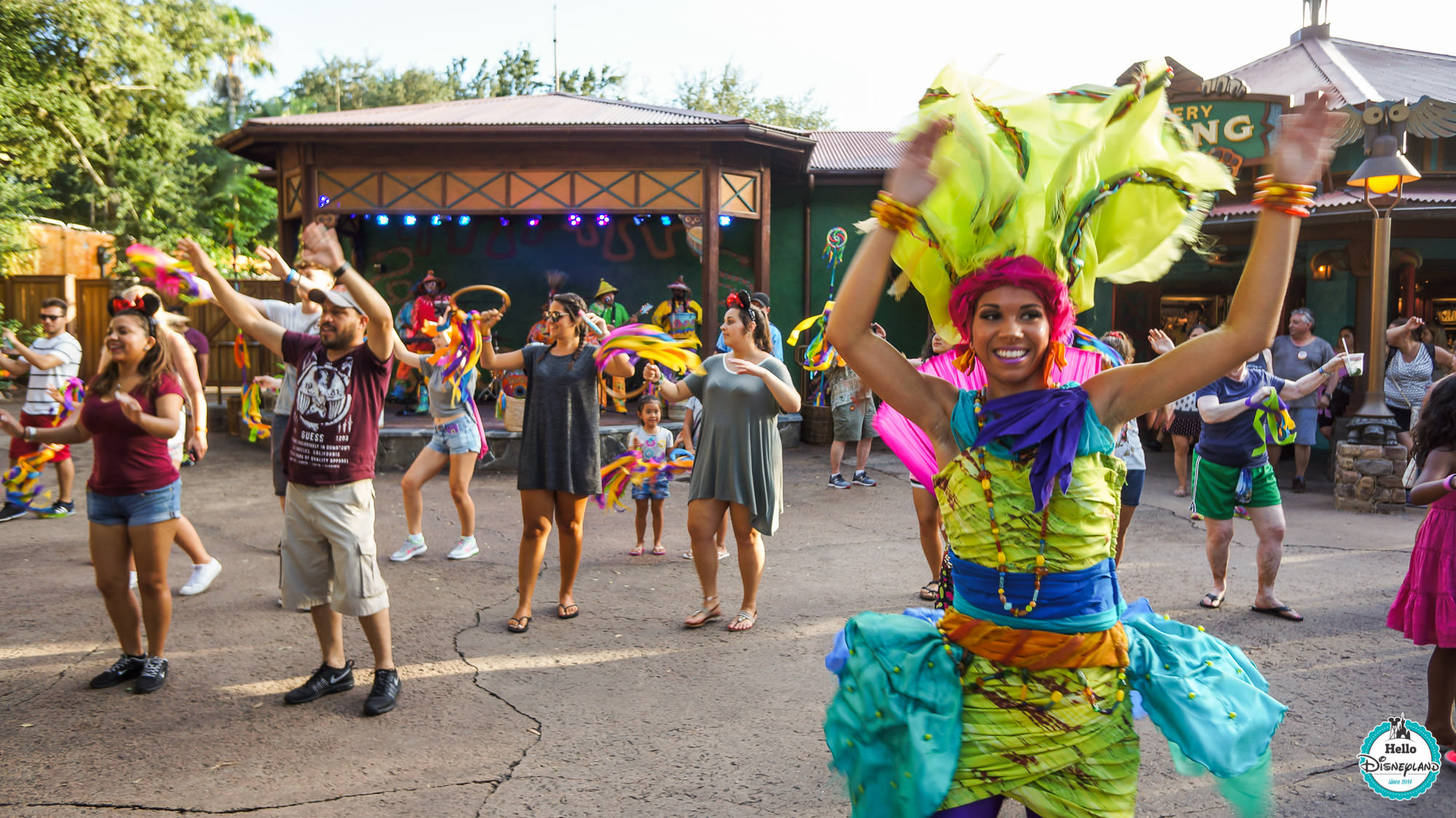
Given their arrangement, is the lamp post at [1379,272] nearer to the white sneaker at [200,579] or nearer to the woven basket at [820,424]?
the woven basket at [820,424]

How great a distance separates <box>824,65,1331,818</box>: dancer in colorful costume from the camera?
6.46 ft

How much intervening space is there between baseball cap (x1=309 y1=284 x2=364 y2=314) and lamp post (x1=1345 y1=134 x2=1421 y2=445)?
893 centimetres

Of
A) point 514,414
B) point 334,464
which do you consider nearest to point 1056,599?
point 334,464

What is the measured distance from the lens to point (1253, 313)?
2.01 meters

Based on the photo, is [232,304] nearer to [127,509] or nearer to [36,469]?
[127,509]

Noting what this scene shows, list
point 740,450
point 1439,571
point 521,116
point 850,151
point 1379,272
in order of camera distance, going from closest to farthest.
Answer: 1. point 1439,571
2. point 740,450
3. point 1379,272
4. point 521,116
5. point 850,151

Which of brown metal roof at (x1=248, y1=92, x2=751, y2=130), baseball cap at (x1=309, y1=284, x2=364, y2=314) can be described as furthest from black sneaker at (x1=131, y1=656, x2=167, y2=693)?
brown metal roof at (x1=248, y1=92, x2=751, y2=130)

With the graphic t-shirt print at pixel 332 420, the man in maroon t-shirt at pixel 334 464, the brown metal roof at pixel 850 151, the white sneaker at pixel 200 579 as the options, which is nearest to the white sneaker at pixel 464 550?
the white sneaker at pixel 200 579

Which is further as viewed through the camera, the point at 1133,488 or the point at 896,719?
the point at 1133,488

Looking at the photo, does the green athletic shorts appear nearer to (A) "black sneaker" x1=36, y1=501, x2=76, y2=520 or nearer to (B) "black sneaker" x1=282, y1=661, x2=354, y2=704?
(B) "black sneaker" x1=282, y1=661, x2=354, y2=704

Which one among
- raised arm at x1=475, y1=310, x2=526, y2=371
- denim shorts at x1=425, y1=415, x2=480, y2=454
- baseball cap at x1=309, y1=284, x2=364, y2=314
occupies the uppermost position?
baseball cap at x1=309, y1=284, x2=364, y2=314

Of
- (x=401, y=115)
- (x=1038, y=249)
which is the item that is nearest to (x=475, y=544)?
(x=1038, y=249)

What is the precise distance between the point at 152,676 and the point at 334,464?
1.38 meters

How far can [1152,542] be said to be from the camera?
7414mm
